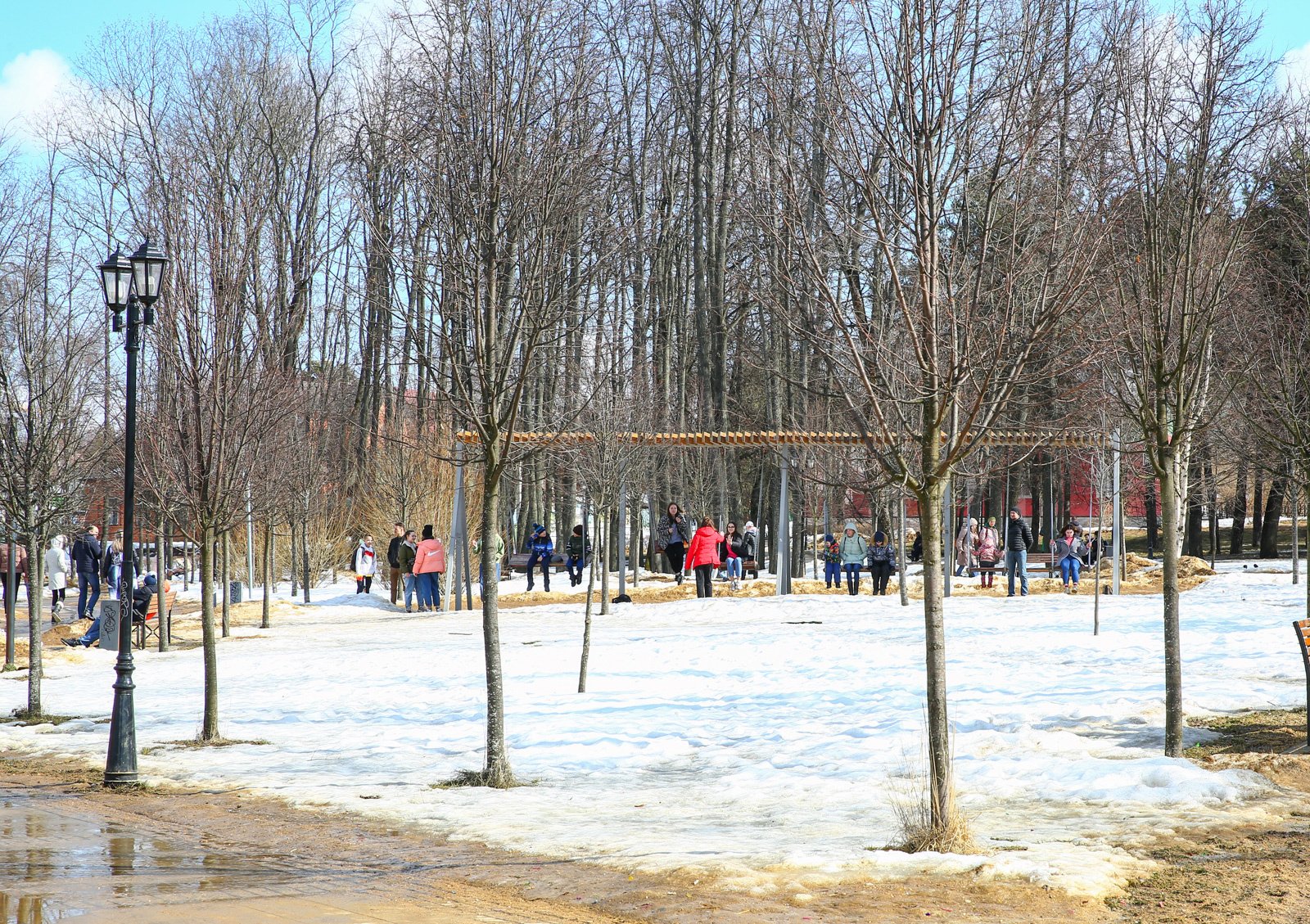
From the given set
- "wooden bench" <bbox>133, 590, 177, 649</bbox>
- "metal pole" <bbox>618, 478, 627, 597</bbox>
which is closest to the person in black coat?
"wooden bench" <bbox>133, 590, 177, 649</bbox>

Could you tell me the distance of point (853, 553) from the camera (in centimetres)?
2378

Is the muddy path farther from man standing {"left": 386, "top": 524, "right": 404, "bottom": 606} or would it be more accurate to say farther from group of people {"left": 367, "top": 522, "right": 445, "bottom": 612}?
man standing {"left": 386, "top": 524, "right": 404, "bottom": 606}

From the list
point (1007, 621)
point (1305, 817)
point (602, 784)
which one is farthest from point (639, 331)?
point (1305, 817)

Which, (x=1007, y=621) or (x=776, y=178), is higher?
(x=776, y=178)

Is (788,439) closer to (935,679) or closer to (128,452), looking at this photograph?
(128,452)

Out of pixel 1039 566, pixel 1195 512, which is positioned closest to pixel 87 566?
pixel 1039 566

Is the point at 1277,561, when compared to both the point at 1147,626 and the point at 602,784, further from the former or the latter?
the point at 602,784

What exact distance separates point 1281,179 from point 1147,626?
7.84 metres

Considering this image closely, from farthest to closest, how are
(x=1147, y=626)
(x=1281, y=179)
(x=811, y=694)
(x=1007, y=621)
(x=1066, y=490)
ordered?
(x=1066, y=490), (x=1007, y=621), (x=1147, y=626), (x=811, y=694), (x=1281, y=179)

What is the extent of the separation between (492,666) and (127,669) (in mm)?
2865

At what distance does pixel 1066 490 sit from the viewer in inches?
1660

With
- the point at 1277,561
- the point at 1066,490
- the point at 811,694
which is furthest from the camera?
the point at 1066,490

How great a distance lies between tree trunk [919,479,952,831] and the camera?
618 centimetres

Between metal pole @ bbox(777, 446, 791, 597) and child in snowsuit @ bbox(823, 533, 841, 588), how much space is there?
2492mm
